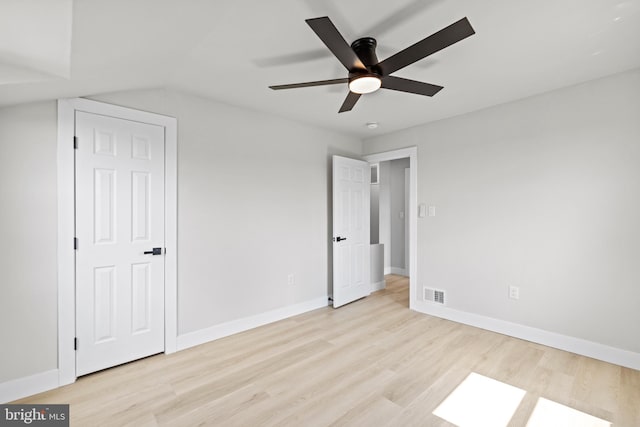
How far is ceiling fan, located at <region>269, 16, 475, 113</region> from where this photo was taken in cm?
140

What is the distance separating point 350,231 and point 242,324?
6.26ft

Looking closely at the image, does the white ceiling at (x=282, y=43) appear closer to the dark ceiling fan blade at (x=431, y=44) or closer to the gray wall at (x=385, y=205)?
the dark ceiling fan blade at (x=431, y=44)

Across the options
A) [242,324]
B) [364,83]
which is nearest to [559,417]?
[364,83]

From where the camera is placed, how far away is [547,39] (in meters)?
1.93

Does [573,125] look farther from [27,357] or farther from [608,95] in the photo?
[27,357]

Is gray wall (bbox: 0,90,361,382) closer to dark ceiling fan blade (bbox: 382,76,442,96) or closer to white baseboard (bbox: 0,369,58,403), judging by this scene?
white baseboard (bbox: 0,369,58,403)

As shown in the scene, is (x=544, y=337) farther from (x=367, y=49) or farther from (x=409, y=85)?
(x=367, y=49)

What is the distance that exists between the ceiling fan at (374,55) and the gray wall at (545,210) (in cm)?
162

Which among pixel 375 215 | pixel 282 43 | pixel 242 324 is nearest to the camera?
pixel 282 43

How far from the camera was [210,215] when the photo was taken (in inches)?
116

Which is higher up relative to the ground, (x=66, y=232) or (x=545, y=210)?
(x=545, y=210)

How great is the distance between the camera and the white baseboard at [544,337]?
2.42 metres

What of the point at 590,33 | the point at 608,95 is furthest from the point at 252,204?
the point at 608,95

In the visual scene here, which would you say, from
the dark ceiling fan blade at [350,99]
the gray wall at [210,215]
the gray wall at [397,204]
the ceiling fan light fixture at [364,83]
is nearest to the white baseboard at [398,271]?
the gray wall at [397,204]
